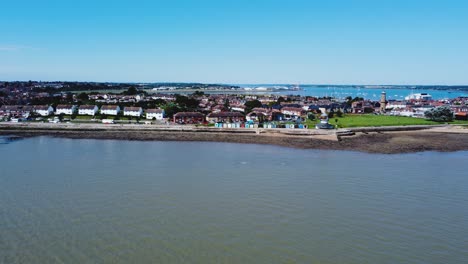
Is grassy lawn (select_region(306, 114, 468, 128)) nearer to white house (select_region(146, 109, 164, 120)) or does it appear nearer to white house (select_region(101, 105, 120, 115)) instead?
white house (select_region(146, 109, 164, 120))

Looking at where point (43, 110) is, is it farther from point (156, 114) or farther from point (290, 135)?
point (290, 135)

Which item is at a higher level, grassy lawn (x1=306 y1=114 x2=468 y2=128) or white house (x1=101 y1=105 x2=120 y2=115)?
white house (x1=101 y1=105 x2=120 y2=115)

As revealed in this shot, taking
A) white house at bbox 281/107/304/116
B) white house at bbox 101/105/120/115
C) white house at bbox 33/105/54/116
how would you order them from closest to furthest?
white house at bbox 33/105/54/116 < white house at bbox 101/105/120/115 < white house at bbox 281/107/304/116

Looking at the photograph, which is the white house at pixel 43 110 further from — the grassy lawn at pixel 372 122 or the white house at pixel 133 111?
the grassy lawn at pixel 372 122

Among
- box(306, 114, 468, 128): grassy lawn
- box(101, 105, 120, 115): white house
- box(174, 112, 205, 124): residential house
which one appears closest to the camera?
box(306, 114, 468, 128): grassy lawn

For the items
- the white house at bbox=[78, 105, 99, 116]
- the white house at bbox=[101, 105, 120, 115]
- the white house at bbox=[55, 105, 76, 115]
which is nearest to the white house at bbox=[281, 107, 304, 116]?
the white house at bbox=[101, 105, 120, 115]

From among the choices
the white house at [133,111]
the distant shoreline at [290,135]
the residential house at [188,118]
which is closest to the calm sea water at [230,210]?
the distant shoreline at [290,135]

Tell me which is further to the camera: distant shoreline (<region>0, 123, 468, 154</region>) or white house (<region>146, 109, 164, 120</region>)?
white house (<region>146, 109, 164, 120</region>)

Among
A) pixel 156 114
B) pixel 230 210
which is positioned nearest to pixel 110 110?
pixel 156 114

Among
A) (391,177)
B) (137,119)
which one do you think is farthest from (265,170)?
(137,119)
